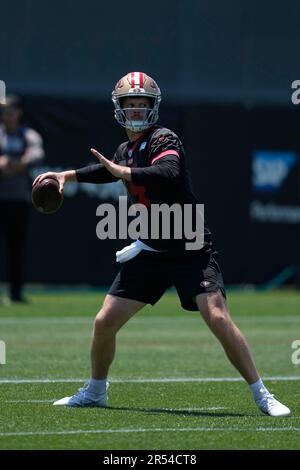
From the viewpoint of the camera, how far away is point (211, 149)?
58.6 ft

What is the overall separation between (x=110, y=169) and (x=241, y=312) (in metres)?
7.72

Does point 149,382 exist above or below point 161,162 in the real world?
below

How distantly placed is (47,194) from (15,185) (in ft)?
25.7

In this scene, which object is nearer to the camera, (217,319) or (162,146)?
(217,319)

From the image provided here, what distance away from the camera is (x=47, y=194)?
A: 7445 millimetres

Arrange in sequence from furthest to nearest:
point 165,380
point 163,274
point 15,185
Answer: point 15,185
point 165,380
point 163,274

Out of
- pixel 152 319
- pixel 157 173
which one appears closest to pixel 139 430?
pixel 157 173

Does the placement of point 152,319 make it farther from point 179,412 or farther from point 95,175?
point 179,412

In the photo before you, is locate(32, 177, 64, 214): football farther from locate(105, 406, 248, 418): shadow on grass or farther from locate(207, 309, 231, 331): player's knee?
locate(105, 406, 248, 418): shadow on grass

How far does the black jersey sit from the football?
0.64 ft

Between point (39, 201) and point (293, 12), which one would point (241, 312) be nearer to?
point (293, 12)

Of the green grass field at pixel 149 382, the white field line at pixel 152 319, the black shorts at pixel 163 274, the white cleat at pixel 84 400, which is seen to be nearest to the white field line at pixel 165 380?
the green grass field at pixel 149 382

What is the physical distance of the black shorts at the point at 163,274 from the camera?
288 inches

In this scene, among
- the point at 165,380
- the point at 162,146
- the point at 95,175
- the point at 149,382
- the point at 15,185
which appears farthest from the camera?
the point at 15,185
